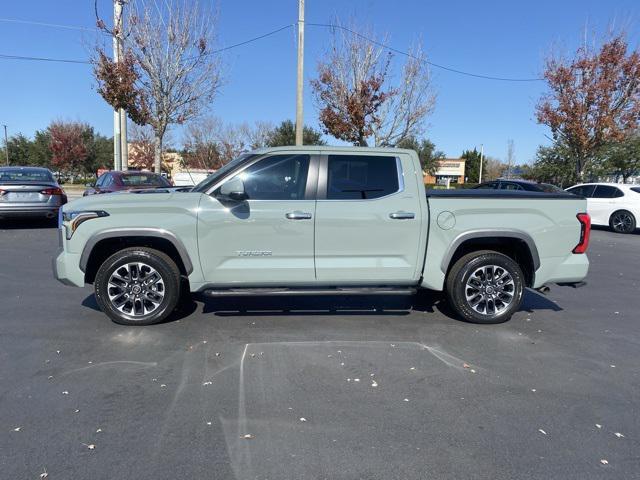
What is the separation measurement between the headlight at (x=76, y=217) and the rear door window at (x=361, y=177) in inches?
91.4

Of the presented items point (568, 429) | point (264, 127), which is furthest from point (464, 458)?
point (264, 127)

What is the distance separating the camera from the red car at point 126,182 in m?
11.4

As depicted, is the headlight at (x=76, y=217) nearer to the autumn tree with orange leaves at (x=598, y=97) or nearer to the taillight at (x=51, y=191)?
the taillight at (x=51, y=191)

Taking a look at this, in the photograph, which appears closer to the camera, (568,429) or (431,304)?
(568,429)

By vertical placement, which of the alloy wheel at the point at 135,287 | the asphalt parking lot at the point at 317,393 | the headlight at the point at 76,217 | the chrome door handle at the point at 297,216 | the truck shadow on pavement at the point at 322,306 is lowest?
the asphalt parking lot at the point at 317,393


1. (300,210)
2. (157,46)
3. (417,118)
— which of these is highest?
(157,46)

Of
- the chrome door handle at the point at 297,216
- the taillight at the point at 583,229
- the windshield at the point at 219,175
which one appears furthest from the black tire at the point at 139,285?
the taillight at the point at 583,229

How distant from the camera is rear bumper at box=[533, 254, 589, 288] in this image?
500cm

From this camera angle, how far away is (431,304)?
5793 millimetres

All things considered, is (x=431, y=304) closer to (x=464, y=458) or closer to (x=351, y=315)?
(x=351, y=315)

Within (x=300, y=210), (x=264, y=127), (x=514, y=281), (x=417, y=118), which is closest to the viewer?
(x=300, y=210)

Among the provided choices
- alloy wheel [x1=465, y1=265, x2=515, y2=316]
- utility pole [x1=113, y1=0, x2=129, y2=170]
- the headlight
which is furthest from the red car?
alloy wheel [x1=465, y1=265, x2=515, y2=316]

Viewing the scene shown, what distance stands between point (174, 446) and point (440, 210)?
335 cm

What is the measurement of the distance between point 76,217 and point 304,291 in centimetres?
241
